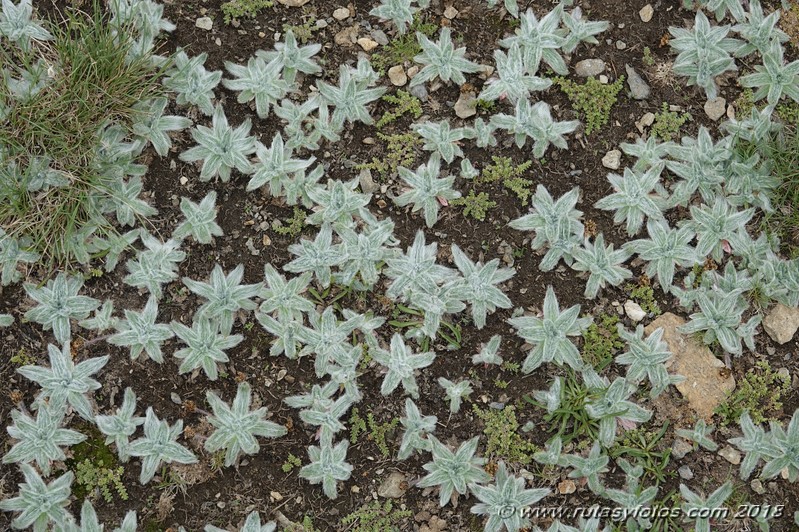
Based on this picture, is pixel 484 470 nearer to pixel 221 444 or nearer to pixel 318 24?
pixel 221 444

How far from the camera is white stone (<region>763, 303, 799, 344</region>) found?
3848 millimetres

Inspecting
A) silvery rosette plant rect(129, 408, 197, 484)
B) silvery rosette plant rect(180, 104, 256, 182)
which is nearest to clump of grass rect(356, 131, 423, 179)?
silvery rosette plant rect(180, 104, 256, 182)

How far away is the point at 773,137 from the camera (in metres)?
4.04

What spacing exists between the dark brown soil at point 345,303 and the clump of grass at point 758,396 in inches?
2.4

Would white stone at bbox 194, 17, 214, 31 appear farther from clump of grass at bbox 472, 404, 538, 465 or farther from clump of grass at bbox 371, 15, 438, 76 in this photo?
clump of grass at bbox 472, 404, 538, 465

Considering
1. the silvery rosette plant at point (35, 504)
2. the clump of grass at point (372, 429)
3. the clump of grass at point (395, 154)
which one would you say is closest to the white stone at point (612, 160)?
the clump of grass at point (395, 154)

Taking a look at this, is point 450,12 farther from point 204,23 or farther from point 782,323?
point 782,323

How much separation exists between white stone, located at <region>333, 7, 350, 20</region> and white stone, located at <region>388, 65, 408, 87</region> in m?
0.41

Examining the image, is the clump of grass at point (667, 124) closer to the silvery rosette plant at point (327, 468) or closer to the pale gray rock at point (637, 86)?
the pale gray rock at point (637, 86)

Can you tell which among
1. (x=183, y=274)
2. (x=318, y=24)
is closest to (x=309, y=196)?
(x=183, y=274)

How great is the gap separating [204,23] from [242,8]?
228 mm

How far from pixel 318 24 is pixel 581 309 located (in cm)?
217

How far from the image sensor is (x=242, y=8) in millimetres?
4117

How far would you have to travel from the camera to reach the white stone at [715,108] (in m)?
4.11
